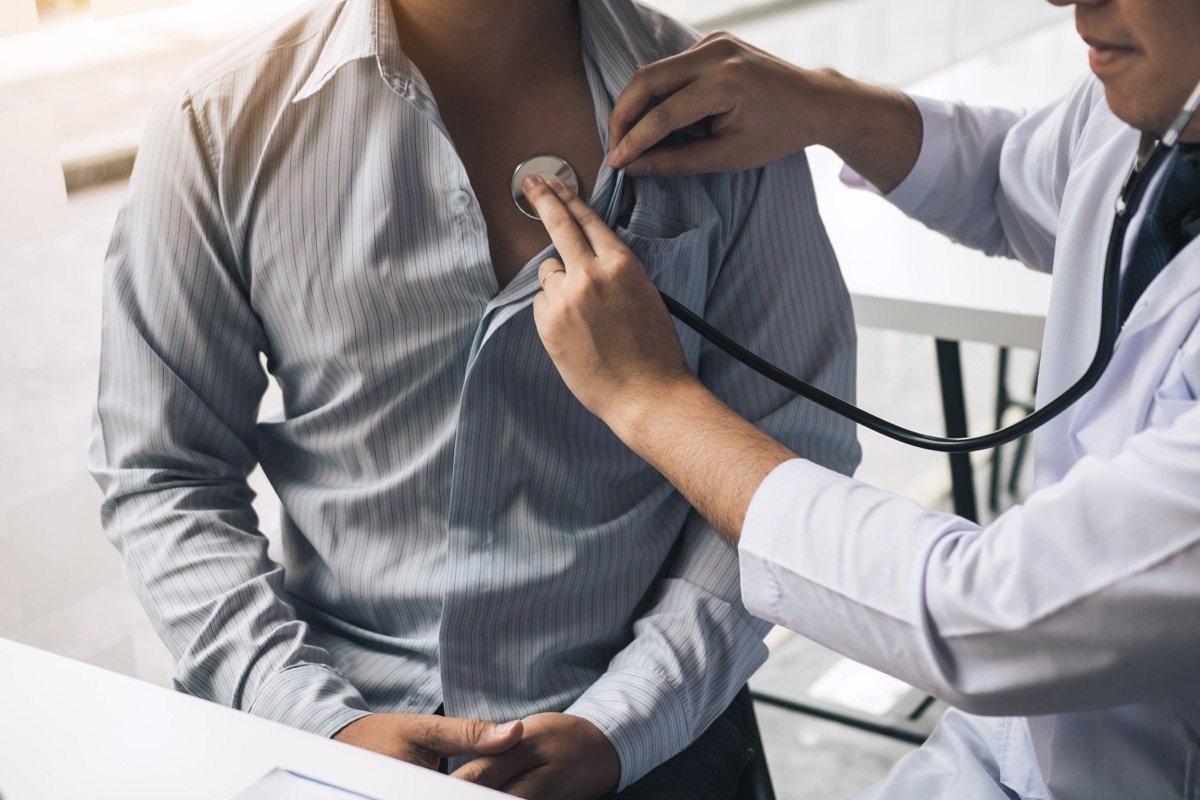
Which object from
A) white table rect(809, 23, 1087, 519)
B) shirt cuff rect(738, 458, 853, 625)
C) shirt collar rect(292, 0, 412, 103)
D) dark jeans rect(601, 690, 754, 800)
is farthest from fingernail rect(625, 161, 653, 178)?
white table rect(809, 23, 1087, 519)

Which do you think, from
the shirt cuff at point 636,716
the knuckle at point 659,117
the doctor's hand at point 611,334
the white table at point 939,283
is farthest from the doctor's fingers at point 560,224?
the white table at point 939,283

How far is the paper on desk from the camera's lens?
28.0 inches

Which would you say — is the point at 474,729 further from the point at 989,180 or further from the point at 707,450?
the point at 989,180

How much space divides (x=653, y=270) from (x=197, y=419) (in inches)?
17.7

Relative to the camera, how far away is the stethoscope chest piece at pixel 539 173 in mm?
1086

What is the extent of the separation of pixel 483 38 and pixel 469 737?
643mm

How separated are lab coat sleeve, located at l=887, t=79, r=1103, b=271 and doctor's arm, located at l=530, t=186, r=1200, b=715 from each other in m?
0.52

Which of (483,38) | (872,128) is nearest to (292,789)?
(483,38)

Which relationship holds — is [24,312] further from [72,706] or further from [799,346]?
[799,346]

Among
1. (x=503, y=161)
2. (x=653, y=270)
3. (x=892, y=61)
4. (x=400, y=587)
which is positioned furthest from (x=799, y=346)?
(x=892, y=61)

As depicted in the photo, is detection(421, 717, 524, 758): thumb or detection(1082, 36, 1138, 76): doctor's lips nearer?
detection(1082, 36, 1138, 76): doctor's lips

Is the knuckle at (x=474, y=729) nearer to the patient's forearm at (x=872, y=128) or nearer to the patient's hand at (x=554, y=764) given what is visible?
the patient's hand at (x=554, y=764)

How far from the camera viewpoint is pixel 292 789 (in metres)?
0.72

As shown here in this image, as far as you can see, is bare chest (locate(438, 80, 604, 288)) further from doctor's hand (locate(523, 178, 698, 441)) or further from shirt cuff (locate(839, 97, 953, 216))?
shirt cuff (locate(839, 97, 953, 216))
